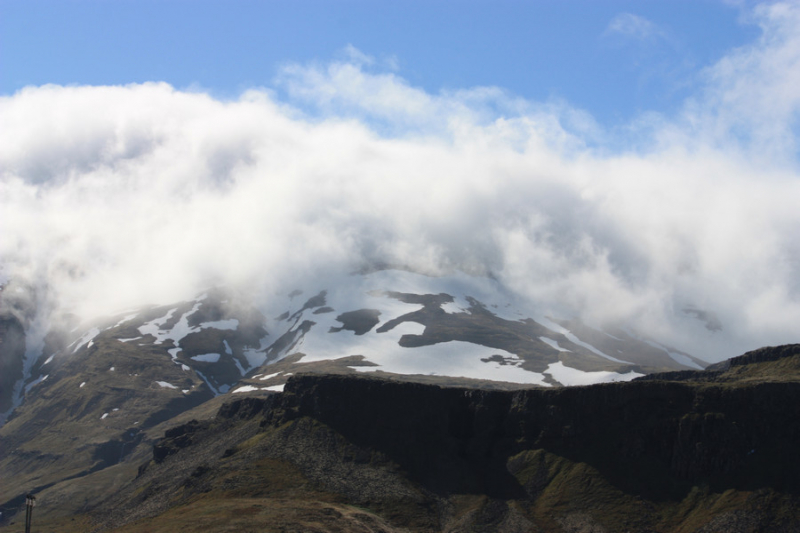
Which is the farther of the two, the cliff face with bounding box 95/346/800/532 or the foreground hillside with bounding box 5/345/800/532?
the cliff face with bounding box 95/346/800/532

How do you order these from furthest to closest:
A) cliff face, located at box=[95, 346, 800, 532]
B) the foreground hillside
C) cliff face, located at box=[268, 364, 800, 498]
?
cliff face, located at box=[268, 364, 800, 498] < cliff face, located at box=[95, 346, 800, 532] < the foreground hillside

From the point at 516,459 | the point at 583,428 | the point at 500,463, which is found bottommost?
the point at 500,463

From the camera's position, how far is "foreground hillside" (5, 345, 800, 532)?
110438mm

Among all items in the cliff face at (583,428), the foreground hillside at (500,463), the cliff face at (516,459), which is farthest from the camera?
the cliff face at (583,428)

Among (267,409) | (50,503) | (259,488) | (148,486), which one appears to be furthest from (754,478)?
(50,503)

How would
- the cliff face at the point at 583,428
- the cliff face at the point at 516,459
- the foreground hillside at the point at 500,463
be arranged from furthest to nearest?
the cliff face at the point at 583,428, the cliff face at the point at 516,459, the foreground hillside at the point at 500,463

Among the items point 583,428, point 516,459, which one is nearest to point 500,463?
point 516,459

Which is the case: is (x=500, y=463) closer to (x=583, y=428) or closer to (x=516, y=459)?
(x=516, y=459)

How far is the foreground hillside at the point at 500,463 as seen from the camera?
11044 centimetres

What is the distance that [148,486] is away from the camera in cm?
14638

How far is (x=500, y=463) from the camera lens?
13575cm

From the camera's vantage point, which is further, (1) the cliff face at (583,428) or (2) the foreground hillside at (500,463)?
(1) the cliff face at (583,428)

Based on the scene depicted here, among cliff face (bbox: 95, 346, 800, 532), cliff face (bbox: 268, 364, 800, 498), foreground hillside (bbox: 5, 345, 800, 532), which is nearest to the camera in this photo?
foreground hillside (bbox: 5, 345, 800, 532)

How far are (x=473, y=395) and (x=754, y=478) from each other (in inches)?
2290
